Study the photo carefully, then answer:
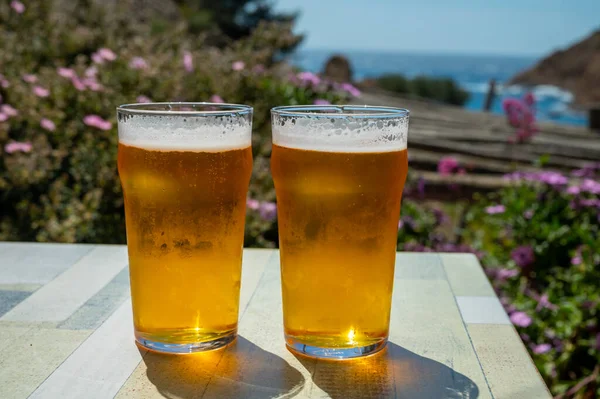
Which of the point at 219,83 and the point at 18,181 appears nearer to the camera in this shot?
the point at 18,181

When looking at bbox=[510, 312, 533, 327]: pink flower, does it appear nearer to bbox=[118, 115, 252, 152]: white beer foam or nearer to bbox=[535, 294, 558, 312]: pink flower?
bbox=[535, 294, 558, 312]: pink flower

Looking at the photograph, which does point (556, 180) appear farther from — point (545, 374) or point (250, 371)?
point (250, 371)

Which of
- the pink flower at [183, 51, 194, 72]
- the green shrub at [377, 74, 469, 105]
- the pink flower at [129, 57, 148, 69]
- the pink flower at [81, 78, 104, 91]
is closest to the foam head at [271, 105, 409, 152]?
the pink flower at [81, 78, 104, 91]

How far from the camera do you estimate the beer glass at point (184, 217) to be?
3.65 feet

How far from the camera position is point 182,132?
1107mm

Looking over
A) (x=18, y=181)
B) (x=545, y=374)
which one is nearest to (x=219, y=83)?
(x=18, y=181)

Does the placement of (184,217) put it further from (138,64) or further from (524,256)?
(138,64)

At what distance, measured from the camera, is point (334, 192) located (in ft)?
3.67

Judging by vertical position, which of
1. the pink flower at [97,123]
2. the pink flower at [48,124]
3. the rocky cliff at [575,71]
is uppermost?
the pink flower at [97,123]

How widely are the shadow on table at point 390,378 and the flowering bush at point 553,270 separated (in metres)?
1.79

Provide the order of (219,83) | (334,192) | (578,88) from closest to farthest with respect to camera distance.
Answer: (334,192) < (219,83) < (578,88)

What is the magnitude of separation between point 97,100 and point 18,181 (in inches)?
26.9

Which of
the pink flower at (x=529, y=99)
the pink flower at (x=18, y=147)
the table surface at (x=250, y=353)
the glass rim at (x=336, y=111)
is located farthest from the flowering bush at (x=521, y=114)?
the glass rim at (x=336, y=111)

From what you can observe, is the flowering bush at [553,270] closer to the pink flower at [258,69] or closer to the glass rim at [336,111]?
the pink flower at [258,69]
